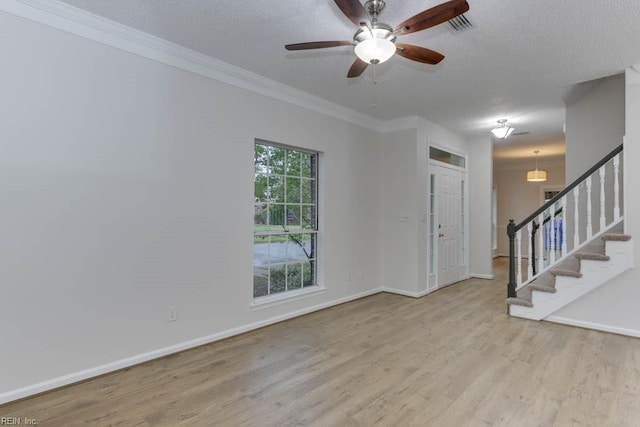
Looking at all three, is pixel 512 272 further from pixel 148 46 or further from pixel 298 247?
pixel 148 46

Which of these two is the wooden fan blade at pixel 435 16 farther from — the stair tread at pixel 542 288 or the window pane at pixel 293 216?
the stair tread at pixel 542 288

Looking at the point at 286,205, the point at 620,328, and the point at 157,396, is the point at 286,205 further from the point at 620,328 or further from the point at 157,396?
the point at 620,328

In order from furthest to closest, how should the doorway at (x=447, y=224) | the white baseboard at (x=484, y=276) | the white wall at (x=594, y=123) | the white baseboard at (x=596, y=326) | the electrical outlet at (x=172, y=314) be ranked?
the white baseboard at (x=484, y=276), the doorway at (x=447, y=224), the white wall at (x=594, y=123), the white baseboard at (x=596, y=326), the electrical outlet at (x=172, y=314)

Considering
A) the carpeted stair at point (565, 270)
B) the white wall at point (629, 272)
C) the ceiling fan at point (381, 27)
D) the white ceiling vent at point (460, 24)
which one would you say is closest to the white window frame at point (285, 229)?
the ceiling fan at point (381, 27)

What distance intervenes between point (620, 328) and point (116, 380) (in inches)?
188

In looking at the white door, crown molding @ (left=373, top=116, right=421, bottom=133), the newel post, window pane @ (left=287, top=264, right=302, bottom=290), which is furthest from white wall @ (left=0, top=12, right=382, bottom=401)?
the white door

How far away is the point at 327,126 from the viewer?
14.9 ft

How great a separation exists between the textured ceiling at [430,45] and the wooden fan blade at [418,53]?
36 cm

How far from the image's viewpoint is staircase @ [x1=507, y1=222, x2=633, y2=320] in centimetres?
352

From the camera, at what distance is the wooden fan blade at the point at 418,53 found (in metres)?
2.30

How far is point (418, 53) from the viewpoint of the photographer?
7.79ft

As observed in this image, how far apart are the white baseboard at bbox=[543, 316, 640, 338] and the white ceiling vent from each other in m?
3.32

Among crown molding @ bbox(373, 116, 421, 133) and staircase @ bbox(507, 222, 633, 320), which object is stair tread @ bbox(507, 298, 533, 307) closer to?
staircase @ bbox(507, 222, 633, 320)

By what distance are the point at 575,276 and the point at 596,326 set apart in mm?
562
